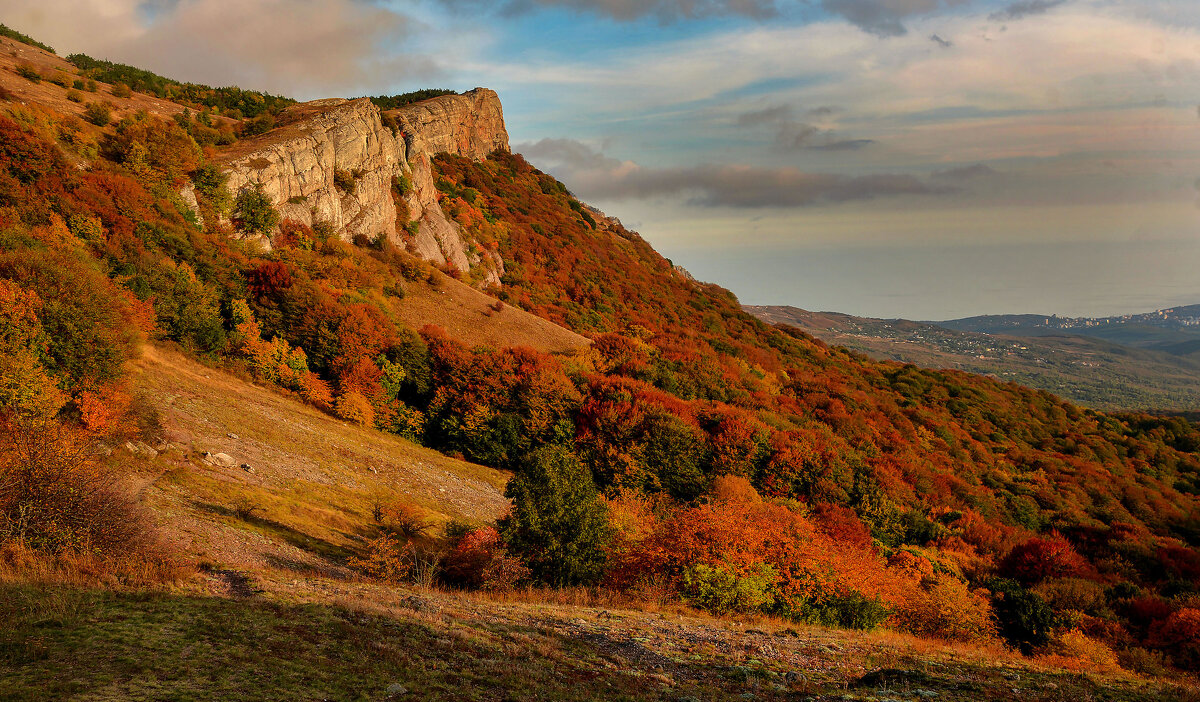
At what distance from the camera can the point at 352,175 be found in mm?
51562

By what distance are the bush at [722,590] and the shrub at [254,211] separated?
1461 inches

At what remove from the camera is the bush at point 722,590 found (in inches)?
783

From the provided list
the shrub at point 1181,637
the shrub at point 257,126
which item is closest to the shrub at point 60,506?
the shrub at point 1181,637

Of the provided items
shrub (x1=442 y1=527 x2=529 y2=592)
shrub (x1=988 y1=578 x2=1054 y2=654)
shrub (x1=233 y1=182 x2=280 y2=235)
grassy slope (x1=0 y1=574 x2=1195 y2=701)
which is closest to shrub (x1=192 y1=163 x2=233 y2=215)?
shrub (x1=233 y1=182 x2=280 y2=235)

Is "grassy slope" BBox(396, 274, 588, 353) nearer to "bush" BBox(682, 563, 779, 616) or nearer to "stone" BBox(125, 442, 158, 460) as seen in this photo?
"stone" BBox(125, 442, 158, 460)

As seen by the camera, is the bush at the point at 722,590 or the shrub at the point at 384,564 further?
the bush at the point at 722,590

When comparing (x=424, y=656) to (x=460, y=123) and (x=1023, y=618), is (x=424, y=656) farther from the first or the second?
(x=460, y=123)

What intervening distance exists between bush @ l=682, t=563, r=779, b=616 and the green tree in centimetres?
311

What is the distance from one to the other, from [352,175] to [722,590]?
45623 millimetres

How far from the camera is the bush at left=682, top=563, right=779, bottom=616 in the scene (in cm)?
1989

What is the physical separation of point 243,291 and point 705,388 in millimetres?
34665

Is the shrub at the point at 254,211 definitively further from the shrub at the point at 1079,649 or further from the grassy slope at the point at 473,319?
the shrub at the point at 1079,649

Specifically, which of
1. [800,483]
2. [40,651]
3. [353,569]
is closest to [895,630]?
[800,483]

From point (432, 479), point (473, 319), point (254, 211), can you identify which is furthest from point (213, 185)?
point (432, 479)
